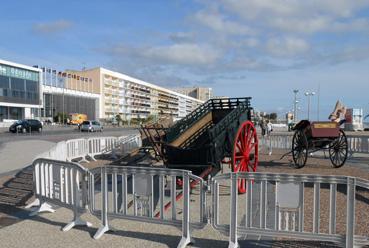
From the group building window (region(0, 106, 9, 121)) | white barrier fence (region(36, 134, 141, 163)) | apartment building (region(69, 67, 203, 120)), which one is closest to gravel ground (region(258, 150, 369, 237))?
white barrier fence (region(36, 134, 141, 163))

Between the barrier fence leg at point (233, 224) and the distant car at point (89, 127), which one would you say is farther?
the distant car at point (89, 127)

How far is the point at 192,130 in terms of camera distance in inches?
441

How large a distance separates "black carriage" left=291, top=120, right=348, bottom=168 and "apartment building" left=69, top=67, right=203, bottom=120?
9317 centimetres

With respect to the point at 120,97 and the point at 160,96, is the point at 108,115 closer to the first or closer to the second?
the point at 120,97

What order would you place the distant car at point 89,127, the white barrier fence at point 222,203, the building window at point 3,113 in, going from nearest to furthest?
the white barrier fence at point 222,203 < the distant car at point 89,127 < the building window at point 3,113

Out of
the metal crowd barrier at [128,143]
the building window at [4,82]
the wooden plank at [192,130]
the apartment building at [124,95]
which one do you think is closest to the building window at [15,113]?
the building window at [4,82]

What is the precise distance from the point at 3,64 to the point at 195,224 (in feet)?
232

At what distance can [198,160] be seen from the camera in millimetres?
8898

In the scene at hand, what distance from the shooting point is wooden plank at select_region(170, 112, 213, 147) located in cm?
1062

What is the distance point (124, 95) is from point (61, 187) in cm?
14174

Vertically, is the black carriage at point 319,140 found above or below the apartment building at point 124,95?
below

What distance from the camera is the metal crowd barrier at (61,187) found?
634cm

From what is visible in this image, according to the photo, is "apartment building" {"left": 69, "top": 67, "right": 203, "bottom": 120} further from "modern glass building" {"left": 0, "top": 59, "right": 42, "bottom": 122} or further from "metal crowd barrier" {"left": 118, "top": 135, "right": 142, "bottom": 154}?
"metal crowd barrier" {"left": 118, "top": 135, "right": 142, "bottom": 154}

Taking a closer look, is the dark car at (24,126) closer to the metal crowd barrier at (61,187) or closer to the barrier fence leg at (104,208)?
the metal crowd barrier at (61,187)
